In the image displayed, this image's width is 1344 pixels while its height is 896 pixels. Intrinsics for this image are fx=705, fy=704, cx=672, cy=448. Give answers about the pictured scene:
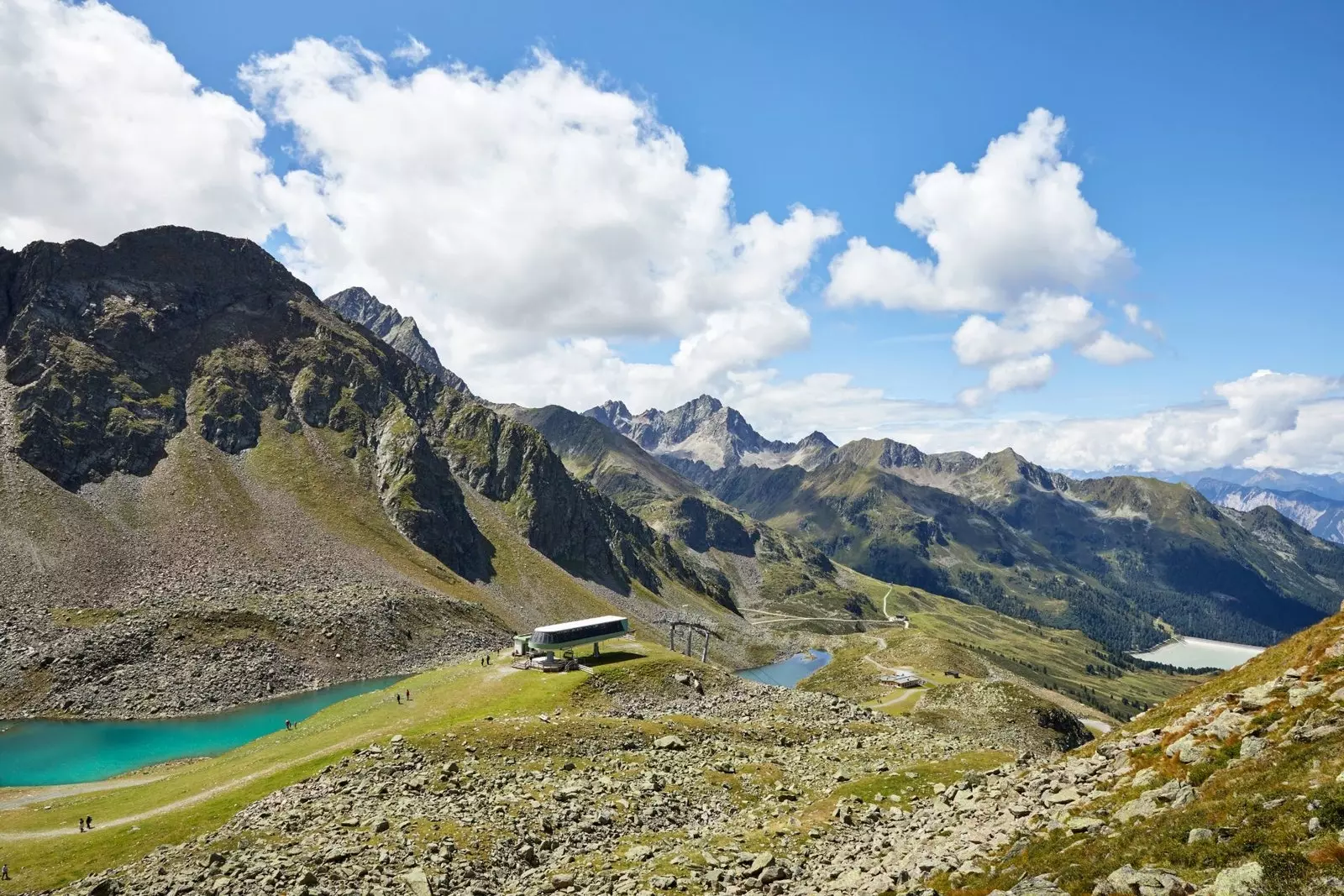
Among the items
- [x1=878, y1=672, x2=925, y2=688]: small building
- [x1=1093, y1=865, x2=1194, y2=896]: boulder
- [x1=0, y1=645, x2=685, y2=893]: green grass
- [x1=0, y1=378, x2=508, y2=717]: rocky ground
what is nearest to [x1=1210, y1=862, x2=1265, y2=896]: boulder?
[x1=1093, y1=865, x2=1194, y2=896]: boulder

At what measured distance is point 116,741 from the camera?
328 ft

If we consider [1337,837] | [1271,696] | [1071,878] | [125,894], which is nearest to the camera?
[1337,837]

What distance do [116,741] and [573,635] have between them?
6684 centimetres

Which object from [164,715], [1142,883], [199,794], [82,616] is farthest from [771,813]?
[82,616]

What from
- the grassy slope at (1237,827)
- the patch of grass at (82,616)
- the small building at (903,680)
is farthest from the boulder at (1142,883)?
the patch of grass at (82,616)

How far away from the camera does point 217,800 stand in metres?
56.9

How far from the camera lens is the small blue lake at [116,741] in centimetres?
8725

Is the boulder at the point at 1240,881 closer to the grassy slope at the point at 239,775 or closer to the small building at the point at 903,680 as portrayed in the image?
the grassy slope at the point at 239,775

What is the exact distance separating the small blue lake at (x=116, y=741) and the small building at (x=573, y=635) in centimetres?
4376

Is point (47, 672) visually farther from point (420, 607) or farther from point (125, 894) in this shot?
point (125, 894)

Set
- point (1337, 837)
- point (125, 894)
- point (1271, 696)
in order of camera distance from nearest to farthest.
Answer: point (1337, 837) < point (1271, 696) < point (125, 894)

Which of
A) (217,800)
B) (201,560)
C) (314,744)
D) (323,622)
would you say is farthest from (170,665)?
(217,800)

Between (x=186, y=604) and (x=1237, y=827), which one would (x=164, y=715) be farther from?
(x=1237, y=827)

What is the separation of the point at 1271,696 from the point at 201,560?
18951cm
